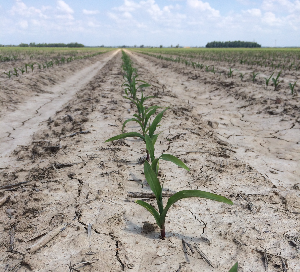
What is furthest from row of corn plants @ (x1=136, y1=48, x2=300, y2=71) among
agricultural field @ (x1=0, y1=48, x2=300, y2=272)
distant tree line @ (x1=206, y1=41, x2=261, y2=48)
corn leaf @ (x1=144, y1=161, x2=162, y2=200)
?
distant tree line @ (x1=206, y1=41, x2=261, y2=48)

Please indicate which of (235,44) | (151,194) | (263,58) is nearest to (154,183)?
(151,194)

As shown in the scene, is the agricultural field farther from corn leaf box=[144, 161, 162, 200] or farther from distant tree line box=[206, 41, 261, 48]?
distant tree line box=[206, 41, 261, 48]

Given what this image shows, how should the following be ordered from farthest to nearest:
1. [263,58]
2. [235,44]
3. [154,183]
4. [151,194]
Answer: [235,44], [263,58], [151,194], [154,183]

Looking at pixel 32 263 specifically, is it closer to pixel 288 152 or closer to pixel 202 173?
pixel 202 173

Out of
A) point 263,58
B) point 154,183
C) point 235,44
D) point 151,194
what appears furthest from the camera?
point 235,44

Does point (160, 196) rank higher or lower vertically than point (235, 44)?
lower

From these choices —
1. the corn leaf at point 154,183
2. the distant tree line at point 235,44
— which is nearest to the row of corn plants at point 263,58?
the corn leaf at point 154,183

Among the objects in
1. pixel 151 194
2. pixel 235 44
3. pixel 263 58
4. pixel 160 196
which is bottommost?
pixel 151 194

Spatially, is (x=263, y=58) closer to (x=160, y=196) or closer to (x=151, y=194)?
(x=151, y=194)

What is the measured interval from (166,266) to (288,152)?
2274mm

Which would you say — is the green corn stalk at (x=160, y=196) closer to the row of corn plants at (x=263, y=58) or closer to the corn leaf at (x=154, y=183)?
the corn leaf at (x=154, y=183)

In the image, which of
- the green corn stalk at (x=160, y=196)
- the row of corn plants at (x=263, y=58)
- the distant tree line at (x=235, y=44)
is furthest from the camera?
the distant tree line at (x=235, y=44)

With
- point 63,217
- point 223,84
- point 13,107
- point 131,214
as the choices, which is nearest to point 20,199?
point 63,217

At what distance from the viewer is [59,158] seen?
8.15 feet
